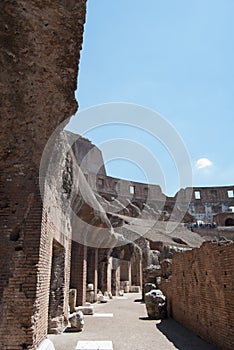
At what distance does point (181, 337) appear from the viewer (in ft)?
23.0

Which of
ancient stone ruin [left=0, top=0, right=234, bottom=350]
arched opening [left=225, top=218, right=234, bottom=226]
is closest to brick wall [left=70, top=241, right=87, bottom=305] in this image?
ancient stone ruin [left=0, top=0, right=234, bottom=350]

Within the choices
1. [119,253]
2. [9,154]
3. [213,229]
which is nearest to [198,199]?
[213,229]

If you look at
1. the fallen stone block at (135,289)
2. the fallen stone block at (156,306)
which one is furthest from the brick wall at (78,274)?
the fallen stone block at (135,289)

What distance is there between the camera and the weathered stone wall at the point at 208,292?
5477 mm

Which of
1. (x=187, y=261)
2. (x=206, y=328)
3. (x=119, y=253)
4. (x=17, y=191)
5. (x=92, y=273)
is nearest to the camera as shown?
(x=17, y=191)

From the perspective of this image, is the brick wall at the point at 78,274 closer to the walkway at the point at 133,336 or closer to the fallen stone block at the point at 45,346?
the walkway at the point at 133,336

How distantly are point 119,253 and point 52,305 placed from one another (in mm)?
20637

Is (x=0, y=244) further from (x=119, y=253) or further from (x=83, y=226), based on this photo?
(x=119, y=253)

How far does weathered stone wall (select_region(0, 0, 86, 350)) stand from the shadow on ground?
3.15 metres

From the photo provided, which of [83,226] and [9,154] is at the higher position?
[9,154]

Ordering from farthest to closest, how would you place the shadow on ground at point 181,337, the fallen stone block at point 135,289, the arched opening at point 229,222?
the arched opening at point 229,222 → the fallen stone block at point 135,289 → the shadow on ground at point 181,337

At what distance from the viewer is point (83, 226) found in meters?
11.3

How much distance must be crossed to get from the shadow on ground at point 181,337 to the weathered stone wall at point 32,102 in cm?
315

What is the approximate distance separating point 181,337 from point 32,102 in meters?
6.62
